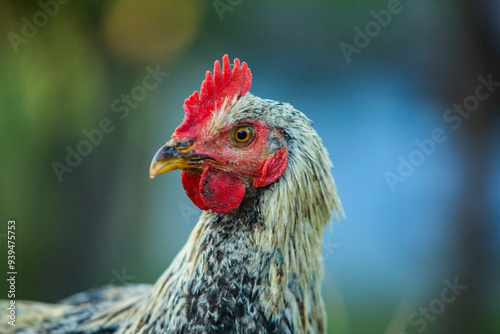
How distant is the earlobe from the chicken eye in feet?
0.40

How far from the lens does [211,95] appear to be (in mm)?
1745

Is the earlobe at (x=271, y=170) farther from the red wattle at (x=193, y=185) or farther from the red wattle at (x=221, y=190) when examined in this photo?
the red wattle at (x=193, y=185)

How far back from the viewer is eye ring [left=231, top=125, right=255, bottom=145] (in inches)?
65.8

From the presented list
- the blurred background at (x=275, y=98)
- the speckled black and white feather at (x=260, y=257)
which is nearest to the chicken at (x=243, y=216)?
the speckled black and white feather at (x=260, y=257)

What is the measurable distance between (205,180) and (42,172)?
4.33m

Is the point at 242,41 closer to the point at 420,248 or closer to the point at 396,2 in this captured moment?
the point at 396,2

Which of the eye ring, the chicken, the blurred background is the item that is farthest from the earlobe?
the blurred background

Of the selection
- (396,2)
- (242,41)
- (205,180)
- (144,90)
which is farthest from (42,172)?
(396,2)

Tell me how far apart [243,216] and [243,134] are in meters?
0.33

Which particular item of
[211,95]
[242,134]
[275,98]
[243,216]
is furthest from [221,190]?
[275,98]

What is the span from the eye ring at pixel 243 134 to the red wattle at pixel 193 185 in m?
0.22

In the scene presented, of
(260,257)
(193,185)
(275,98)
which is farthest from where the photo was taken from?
(275,98)

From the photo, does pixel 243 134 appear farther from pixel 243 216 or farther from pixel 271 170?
pixel 243 216

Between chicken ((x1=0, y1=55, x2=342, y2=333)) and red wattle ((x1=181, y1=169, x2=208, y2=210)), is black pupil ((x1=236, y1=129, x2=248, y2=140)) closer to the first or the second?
chicken ((x1=0, y1=55, x2=342, y2=333))
